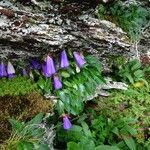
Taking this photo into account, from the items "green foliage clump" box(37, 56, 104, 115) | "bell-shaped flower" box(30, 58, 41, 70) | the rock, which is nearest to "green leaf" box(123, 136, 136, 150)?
"green foliage clump" box(37, 56, 104, 115)

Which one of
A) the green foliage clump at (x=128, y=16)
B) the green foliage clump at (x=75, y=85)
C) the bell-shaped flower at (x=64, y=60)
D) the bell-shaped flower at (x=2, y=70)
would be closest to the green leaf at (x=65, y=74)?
the green foliage clump at (x=75, y=85)

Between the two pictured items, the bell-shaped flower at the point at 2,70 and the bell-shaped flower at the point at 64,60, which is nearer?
the bell-shaped flower at the point at 2,70

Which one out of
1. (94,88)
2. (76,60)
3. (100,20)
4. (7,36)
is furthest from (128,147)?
(7,36)

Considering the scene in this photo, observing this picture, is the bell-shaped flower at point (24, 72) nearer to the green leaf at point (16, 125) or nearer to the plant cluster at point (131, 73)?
the green leaf at point (16, 125)

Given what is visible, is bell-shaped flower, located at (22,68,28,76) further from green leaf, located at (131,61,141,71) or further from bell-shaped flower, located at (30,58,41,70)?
green leaf, located at (131,61,141,71)

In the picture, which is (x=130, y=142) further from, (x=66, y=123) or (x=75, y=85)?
(x=75, y=85)
